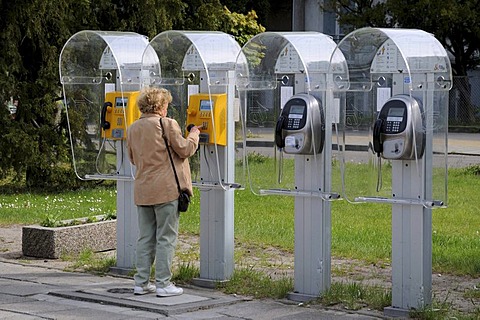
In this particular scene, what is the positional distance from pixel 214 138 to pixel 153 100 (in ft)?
2.33

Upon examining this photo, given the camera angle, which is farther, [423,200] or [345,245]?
[345,245]

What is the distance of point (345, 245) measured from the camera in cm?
1125

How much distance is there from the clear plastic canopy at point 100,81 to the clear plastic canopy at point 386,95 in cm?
230

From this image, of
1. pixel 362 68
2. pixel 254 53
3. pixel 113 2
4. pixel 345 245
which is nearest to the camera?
pixel 362 68

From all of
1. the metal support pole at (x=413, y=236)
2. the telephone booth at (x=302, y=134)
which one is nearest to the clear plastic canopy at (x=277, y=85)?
the telephone booth at (x=302, y=134)

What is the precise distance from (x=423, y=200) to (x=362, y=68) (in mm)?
1250

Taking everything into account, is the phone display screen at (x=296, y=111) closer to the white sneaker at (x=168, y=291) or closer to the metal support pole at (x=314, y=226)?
the metal support pole at (x=314, y=226)

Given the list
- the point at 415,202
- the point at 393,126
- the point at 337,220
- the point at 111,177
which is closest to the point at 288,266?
the point at 111,177

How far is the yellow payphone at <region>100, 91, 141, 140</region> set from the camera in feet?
31.7

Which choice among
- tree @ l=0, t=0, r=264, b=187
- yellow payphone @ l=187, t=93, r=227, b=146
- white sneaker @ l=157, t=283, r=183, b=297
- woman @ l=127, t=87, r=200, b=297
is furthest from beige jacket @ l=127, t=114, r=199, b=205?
tree @ l=0, t=0, r=264, b=187

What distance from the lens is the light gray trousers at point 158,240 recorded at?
27.7 feet

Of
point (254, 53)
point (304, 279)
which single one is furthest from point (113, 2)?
point (304, 279)

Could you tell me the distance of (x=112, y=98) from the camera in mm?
9750

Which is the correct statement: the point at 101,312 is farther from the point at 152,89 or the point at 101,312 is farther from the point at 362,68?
the point at 362,68
